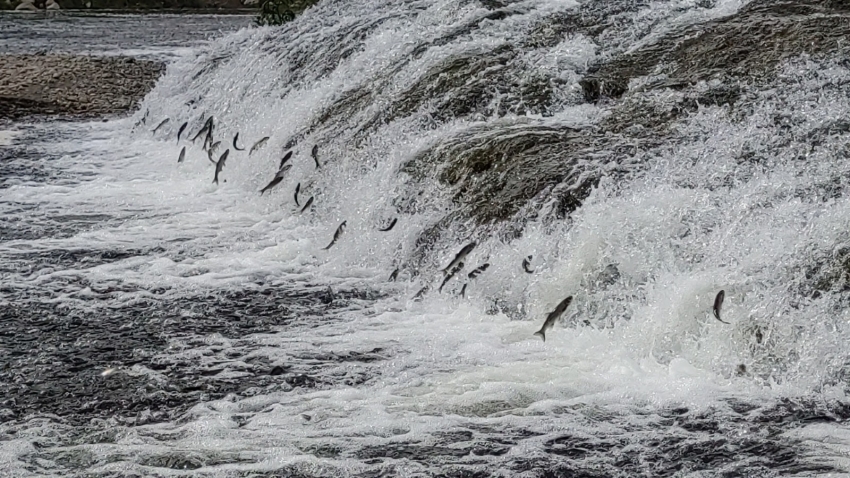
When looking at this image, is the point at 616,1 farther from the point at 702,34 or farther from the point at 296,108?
the point at 296,108

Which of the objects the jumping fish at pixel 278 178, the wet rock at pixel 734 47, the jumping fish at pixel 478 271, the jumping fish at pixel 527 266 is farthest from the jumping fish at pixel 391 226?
the wet rock at pixel 734 47

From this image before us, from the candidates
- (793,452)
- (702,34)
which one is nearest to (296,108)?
Answer: (702,34)

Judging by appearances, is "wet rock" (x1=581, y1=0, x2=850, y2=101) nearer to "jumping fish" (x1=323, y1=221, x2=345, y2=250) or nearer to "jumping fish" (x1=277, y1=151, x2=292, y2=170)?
"jumping fish" (x1=323, y1=221, x2=345, y2=250)

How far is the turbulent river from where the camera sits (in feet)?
15.0

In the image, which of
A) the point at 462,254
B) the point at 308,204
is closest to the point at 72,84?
the point at 308,204

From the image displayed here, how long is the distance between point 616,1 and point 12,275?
228 inches

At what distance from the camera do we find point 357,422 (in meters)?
4.74

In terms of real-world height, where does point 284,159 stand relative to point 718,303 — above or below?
above

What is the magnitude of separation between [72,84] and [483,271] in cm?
1142

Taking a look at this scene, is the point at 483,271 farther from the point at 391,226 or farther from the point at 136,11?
the point at 136,11

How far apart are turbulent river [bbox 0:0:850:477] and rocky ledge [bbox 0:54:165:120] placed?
452cm

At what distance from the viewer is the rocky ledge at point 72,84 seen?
14.8 meters

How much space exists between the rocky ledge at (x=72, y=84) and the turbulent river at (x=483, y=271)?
4520 mm

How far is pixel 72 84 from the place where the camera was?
16344 millimetres
